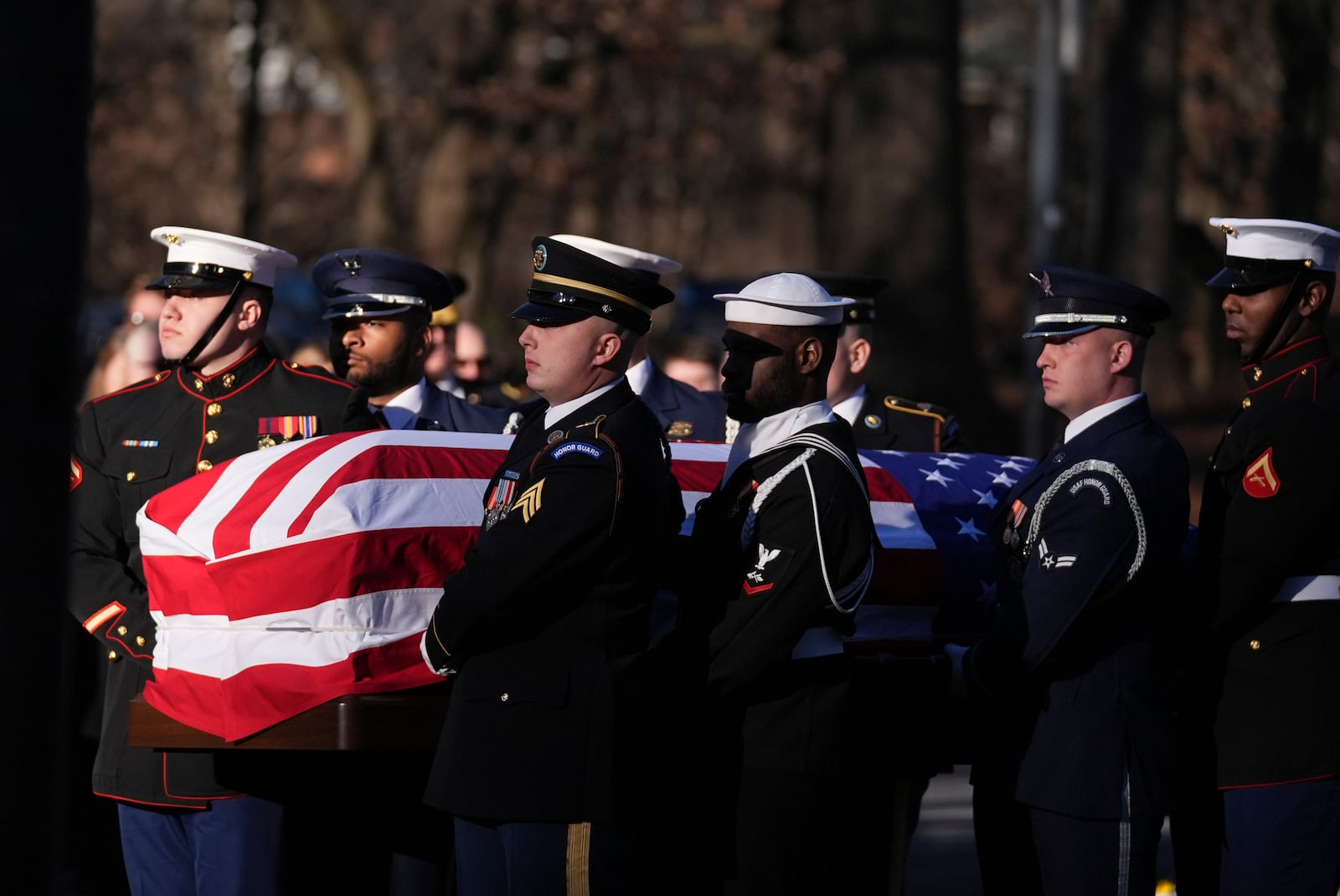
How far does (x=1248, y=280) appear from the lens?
15.7 feet

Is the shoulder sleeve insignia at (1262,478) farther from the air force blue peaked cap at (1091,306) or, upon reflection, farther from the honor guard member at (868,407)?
the honor guard member at (868,407)

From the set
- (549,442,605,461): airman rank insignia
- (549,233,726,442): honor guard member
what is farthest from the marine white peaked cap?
(549,233,726,442): honor guard member

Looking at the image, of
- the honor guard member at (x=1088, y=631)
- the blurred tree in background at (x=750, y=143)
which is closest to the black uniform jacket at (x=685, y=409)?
the honor guard member at (x=1088, y=631)

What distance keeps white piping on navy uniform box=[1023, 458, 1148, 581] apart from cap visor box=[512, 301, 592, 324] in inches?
43.2

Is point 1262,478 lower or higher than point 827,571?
higher

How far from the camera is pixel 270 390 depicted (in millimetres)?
5062

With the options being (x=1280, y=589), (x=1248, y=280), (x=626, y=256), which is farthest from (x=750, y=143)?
(x=1280, y=589)

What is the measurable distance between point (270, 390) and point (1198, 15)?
26.9m

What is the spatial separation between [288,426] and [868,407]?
2339 mm

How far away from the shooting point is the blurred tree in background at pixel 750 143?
13.8 meters

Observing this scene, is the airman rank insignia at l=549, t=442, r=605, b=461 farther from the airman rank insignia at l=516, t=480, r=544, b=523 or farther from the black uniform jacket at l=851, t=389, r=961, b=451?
the black uniform jacket at l=851, t=389, r=961, b=451

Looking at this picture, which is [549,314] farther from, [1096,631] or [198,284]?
[1096,631]

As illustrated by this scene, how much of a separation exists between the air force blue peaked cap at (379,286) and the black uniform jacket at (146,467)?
0.70 metres

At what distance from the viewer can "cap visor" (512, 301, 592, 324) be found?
4277mm
